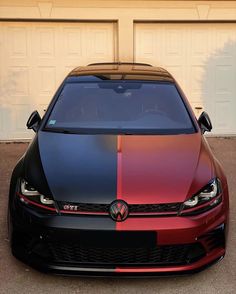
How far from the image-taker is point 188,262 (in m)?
3.17

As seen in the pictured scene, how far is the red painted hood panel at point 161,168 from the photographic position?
3.15 meters

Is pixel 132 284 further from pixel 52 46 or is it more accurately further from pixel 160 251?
pixel 52 46

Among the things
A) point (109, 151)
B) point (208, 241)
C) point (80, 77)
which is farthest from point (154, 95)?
point (208, 241)

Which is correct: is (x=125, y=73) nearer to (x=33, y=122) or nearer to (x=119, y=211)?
(x=33, y=122)

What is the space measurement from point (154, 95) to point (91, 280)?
6.88 feet

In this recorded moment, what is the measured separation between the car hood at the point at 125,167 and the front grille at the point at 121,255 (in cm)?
33

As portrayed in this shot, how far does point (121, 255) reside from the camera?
3.11 metres

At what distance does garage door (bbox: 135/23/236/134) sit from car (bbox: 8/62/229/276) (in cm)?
508

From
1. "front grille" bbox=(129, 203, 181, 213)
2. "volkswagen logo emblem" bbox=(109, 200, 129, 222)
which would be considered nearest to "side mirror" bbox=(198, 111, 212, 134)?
"front grille" bbox=(129, 203, 181, 213)

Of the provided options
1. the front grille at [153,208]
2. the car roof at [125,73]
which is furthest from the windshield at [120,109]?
the front grille at [153,208]

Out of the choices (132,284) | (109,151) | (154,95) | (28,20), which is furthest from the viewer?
(28,20)

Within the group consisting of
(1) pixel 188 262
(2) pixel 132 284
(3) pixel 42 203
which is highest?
(3) pixel 42 203

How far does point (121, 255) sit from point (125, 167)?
66 cm

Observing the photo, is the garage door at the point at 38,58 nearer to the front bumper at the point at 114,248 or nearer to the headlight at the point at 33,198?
the headlight at the point at 33,198
